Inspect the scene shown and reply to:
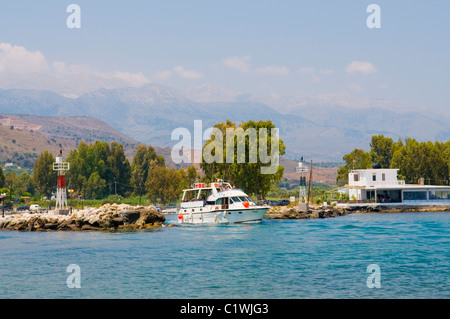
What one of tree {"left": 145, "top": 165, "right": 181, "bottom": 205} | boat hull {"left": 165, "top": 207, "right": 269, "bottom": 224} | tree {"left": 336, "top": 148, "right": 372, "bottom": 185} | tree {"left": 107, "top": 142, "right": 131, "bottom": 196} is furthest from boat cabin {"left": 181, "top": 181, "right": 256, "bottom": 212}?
tree {"left": 107, "top": 142, "right": 131, "bottom": 196}

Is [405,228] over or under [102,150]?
under

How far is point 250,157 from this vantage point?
87688 millimetres

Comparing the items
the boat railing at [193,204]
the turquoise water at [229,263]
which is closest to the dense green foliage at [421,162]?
the boat railing at [193,204]

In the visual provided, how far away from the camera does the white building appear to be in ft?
297

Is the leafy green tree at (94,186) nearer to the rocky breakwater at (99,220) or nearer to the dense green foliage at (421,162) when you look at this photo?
the dense green foliage at (421,162)

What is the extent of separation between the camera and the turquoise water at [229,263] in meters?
24.5

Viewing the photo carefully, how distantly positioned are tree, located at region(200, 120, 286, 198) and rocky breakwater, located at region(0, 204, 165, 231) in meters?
30.2

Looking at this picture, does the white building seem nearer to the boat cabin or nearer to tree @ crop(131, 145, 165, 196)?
the boat cabin

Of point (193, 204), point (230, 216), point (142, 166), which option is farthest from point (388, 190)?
point (142, 166)
